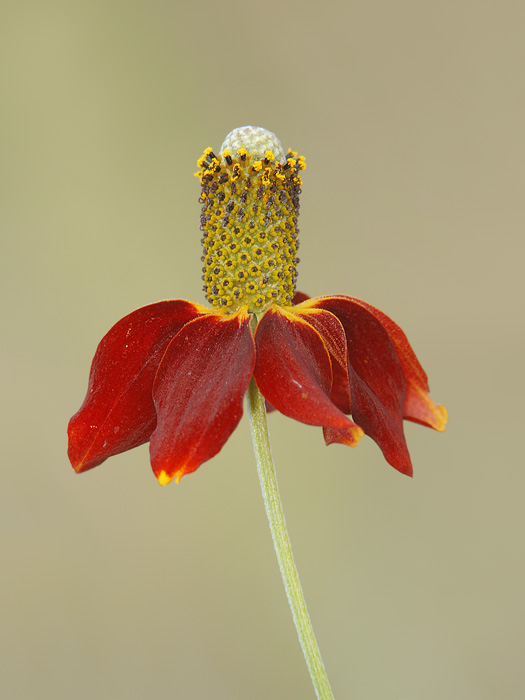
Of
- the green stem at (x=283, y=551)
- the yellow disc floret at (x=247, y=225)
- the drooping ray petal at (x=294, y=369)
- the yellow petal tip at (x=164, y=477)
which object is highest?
the yellow disc floret at (x=247, y=225)

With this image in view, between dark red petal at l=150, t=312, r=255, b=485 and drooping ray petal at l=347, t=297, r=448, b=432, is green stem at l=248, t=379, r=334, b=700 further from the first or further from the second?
drooping ray petal at l=347, t=297, r=448, b=432

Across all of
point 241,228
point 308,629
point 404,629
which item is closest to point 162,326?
point 241,228

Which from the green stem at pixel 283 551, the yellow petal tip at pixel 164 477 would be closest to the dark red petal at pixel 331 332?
the green stem at pixel 283 551

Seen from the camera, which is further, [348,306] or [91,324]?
[91,324]

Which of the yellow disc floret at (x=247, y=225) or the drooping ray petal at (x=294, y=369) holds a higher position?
the yellow disc floret at (x=247, y=225)

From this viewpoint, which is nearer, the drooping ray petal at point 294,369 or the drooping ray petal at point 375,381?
the drooping ray petal at point 294,369

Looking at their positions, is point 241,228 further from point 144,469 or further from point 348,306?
point 144,469

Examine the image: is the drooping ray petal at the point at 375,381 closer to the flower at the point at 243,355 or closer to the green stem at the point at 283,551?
the flower at the point at 243,355
